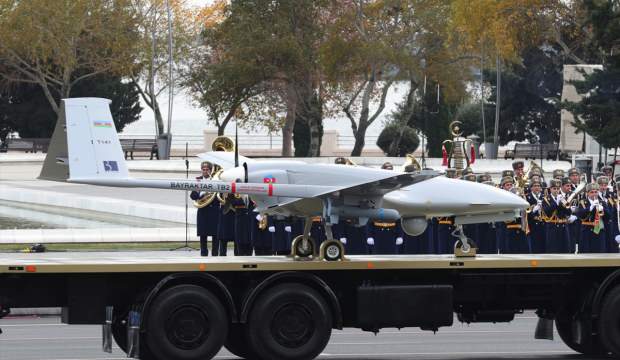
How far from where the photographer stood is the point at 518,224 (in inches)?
832

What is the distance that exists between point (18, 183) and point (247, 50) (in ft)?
46.5

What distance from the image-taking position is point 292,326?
13203 mm

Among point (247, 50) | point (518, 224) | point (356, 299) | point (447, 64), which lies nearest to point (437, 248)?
point (518, 224)

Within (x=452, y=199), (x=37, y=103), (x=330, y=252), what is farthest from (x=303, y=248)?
(x=37, y=103)

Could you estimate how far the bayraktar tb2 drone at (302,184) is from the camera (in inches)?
583

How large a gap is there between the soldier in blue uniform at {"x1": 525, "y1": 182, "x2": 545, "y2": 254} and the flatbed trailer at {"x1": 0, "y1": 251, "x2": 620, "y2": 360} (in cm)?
688

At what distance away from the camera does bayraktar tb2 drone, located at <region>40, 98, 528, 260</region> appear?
48.5 feet

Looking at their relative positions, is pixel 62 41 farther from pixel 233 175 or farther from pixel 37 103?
pixel 233 175

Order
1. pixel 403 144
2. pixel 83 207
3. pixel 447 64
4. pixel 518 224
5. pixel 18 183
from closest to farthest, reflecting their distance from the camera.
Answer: pixel 518 224
pixel 83 207
pixel 18 183
pixel 447 64
pixel 403 144

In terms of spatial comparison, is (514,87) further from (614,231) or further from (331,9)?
(614,231)

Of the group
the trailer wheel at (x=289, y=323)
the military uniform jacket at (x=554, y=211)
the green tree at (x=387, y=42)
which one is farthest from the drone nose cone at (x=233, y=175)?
the green tree at (x=387, y=42)

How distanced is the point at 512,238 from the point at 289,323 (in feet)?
28.7

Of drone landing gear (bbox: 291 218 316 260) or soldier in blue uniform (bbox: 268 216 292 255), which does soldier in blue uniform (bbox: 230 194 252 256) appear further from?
drone landing gear (bbox: 291 218 316 260)

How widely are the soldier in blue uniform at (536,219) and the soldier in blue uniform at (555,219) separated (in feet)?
0.23
